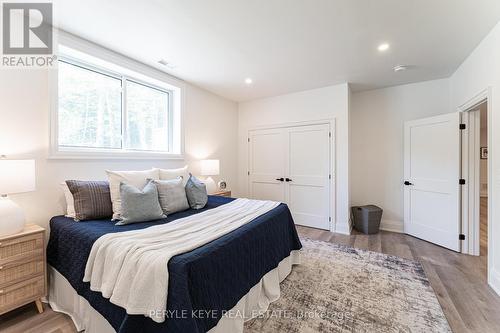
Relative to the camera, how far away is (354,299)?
196cm

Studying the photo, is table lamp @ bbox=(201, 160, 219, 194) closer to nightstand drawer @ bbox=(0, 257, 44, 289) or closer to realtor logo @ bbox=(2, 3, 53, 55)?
nightstand drawer @ bbox=(0, 257, 44, 289)

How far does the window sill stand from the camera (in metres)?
2.25

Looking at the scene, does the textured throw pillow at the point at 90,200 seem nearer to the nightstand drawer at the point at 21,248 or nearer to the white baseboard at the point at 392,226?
the nightstand drawer at the point at 21,248

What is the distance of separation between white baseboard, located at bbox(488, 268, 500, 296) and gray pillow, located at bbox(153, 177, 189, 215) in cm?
313

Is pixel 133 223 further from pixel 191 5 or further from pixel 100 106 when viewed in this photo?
pixel 191 5

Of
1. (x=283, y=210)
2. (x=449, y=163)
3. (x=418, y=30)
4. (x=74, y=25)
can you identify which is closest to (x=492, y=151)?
(x=449, y=163)

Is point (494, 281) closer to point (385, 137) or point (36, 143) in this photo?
point (385, 137)

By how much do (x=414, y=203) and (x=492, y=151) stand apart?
1.57 meters

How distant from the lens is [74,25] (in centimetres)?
215

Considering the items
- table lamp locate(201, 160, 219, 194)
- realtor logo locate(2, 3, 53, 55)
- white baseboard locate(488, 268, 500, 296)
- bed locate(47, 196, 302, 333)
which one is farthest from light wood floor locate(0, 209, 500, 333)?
realtor logo locate(2, 3, 53, 55)

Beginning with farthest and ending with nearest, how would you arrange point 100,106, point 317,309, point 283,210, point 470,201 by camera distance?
point 470,201
point 100,106
point 283,210
point 317,309

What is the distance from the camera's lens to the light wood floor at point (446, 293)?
167 centimetres

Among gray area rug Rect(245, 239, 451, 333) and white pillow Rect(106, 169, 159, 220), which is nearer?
gray area rug Rect(245, 239, 451, 333)

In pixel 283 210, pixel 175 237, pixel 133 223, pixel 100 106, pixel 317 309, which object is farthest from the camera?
pixel 100 106
